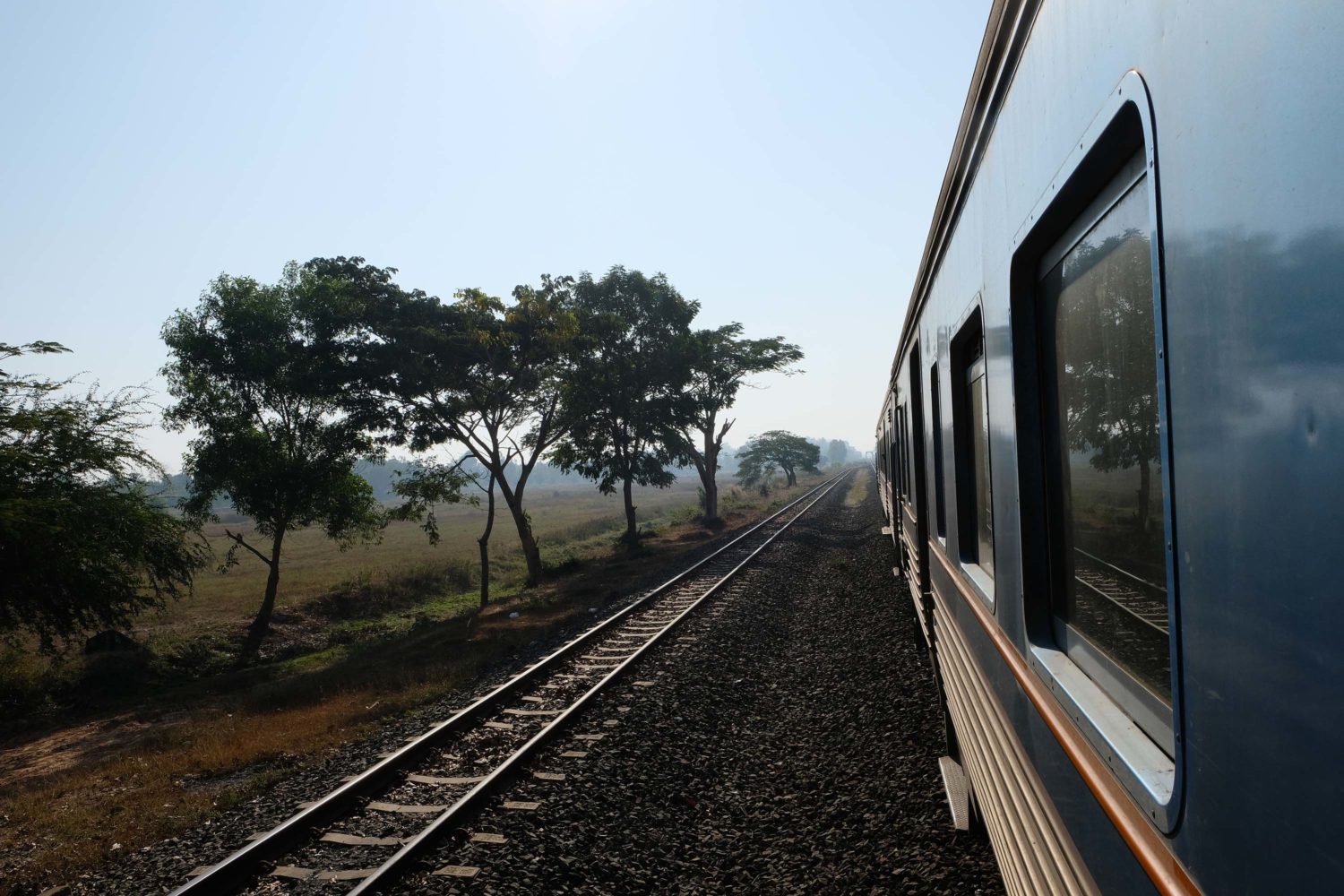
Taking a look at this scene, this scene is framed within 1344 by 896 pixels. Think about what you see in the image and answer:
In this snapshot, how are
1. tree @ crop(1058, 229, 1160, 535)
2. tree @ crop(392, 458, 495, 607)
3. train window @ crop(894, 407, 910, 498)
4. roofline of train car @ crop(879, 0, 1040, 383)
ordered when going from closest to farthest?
1. tree @ crop(1058, 229, 1160, 535)
2. roofline of train car @ crop(879, 0, 1040, 383)
3. train window @ crop(894, 407, 910, 498)
4. tree @ crop(392, 458, 495, 607)

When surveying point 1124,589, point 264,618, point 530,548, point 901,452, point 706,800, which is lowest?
point 264,618

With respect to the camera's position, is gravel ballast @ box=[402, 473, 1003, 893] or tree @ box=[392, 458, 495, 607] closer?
gravel ballast @ box=[402, 473, 1003, 893]

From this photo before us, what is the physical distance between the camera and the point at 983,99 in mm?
2861

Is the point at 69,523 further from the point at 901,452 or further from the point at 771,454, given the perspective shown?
the point at 771,454

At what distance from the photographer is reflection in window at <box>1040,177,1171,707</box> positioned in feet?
5.44

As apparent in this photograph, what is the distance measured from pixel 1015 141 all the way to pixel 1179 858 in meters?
1.88

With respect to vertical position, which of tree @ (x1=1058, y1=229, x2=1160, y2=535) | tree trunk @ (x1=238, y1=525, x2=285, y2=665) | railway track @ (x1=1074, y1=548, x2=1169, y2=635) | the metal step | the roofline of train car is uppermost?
the roofline of train car

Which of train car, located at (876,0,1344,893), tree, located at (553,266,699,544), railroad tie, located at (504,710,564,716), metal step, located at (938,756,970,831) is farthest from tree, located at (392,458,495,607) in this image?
train car, located at (876,0,1344,893)

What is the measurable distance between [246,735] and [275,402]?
1386cm

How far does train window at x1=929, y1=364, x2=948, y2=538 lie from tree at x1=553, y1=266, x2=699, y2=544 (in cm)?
2150

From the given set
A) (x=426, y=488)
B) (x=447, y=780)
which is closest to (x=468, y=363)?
(x=426, y=488)

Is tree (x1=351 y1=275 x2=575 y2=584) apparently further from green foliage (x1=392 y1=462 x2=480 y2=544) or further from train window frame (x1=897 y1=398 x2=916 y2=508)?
train window frame (x1=897 y1=398 x2=916 y2=508)

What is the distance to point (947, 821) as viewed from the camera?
5.27 metres

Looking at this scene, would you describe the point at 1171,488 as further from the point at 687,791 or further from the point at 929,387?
the point at 687,791
